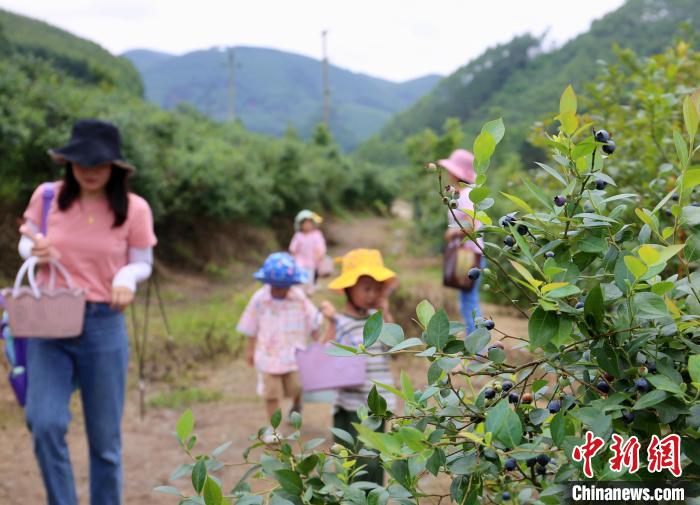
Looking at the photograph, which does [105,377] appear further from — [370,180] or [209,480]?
[370,180]

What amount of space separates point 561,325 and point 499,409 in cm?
13

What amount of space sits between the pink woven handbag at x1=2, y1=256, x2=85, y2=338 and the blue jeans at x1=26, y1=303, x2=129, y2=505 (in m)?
0.10

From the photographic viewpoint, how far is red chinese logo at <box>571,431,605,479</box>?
90 centimetres

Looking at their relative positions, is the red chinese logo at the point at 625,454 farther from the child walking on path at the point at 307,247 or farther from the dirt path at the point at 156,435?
→ the child walking on path at the point at 307,247

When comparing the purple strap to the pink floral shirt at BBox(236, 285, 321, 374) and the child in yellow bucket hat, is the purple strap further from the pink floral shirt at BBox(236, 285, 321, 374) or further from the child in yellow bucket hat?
the pink floral shirt at BBox(236, 285, 321, 374)

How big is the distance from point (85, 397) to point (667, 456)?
7.26 feet

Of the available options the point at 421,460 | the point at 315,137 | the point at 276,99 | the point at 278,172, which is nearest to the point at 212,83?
the point at 276,99

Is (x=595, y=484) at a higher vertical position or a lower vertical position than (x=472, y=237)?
lower

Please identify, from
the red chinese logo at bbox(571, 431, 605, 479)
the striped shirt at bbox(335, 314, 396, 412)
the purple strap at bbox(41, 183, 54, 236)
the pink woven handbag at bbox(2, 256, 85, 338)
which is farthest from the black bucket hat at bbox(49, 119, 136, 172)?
the red chinese logo at bbox(571, 431, 605, 479)

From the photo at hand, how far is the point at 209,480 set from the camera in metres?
1.01

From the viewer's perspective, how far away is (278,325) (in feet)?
12.8

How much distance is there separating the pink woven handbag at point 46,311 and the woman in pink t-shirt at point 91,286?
0.10 m

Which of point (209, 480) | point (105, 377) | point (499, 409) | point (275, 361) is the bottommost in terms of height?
point (275, 361)

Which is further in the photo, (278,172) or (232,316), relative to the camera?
(278,172)
